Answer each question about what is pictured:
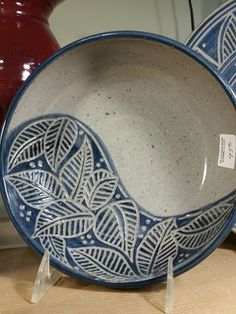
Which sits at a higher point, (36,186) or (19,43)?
(19,43)

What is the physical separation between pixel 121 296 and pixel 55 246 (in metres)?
0.10

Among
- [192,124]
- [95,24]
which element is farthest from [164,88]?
[95,24]

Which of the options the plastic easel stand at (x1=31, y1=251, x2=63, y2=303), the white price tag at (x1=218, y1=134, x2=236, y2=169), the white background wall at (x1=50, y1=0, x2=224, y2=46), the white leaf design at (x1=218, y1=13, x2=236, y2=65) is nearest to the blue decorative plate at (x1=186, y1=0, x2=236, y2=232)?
the white leaf design at (x1=218, y1=13, x2=236, y2=65)

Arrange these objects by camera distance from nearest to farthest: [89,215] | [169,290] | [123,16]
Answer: [169,290]
[89,215]
[123,16]

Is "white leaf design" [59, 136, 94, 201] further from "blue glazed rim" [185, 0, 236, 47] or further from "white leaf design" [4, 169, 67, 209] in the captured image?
"blue glazed rim" [185, 0, 236, 47]

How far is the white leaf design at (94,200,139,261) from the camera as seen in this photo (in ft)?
1.68

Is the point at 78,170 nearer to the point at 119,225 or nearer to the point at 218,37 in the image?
the point at 119,225

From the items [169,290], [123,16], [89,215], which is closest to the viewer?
[169,290]

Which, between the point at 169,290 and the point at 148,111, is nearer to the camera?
the point at 169,290

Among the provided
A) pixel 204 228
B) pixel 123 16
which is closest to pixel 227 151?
pixel 204 228

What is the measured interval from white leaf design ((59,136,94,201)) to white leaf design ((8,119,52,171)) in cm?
4

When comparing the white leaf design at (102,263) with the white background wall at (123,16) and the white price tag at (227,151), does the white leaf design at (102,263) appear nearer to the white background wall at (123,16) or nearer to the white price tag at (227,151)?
the white price tag at (227,151)

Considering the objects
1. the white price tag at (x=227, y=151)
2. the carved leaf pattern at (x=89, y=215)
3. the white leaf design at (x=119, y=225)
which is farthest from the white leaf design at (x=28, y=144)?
the white price tag at (x=227, y=151)

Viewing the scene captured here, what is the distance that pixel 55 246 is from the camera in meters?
0.49
